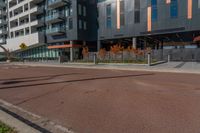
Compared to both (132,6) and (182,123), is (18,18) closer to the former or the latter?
(132,6)

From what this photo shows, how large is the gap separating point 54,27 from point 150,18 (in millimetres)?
25061

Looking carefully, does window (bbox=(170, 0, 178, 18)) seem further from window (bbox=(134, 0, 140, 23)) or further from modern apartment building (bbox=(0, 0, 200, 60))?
window (bbox=(134, 0, 140, 23))

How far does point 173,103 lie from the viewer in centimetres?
730

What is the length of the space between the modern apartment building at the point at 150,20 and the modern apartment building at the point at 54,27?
369 centimetres

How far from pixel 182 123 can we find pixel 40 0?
57.3 m

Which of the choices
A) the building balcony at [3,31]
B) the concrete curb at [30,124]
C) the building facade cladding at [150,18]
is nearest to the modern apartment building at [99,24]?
the building facade cladding at [150,18]

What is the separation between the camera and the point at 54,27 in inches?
2052


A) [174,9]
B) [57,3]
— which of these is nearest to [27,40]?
[57,3]

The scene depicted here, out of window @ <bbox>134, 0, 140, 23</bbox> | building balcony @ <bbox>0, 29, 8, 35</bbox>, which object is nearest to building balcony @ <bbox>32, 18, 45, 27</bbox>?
Result: building balcony @ <bbox>0, 29, 8, 35</bbox>

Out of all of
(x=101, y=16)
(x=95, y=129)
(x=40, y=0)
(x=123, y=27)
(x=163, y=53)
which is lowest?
(x=95, y=129)

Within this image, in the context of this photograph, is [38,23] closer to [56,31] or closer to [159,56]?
[56,31]

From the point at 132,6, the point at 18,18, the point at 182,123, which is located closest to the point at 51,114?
the point at 182,123

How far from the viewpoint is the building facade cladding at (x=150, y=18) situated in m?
33.8

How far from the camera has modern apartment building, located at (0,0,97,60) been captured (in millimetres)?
46719
